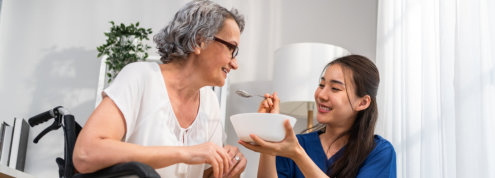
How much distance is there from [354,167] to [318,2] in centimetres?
169

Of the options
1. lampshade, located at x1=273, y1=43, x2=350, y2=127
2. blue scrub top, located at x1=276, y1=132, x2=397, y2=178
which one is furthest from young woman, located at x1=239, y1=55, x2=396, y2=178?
lampshade, located at x1=273, y1=43, x2=350, y2=127

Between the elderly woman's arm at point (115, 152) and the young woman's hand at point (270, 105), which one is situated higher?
the young woman's hand at point (270, 105)

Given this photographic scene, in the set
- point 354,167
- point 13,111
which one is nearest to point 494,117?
point 354,167

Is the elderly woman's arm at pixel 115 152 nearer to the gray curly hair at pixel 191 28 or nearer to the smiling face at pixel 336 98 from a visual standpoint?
the gray curly hair at pixel 191 28

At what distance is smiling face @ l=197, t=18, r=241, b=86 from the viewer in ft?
4.60

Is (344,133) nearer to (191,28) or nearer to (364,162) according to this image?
(364,162)

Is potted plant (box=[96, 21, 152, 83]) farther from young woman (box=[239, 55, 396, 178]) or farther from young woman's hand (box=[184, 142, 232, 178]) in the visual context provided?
young woman's hand (box=[184, 142, 232, 178])

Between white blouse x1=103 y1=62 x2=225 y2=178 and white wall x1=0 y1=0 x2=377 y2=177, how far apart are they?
4.70 ft

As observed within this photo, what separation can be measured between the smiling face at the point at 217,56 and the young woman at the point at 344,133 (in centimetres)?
19

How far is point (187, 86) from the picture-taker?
140 cm

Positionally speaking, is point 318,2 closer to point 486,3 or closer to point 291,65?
point 291,65

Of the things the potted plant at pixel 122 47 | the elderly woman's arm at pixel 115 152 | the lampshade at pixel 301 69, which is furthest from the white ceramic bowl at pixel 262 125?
the potted plant at pixel 122 47

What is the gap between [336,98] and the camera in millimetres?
1582

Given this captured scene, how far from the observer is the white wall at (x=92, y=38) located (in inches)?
110
